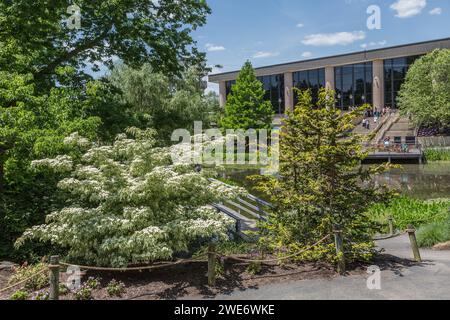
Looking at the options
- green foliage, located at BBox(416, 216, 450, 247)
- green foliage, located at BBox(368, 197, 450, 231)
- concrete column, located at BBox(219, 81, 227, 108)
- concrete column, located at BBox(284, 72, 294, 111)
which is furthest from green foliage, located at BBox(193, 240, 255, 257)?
concrete column, located at BBox(219, 81, 227, 108)

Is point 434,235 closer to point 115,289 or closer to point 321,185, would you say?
point 321,185

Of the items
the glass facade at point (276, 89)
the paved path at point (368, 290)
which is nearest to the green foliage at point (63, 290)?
the paved path at point (368, 290)

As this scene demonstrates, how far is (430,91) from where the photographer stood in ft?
116

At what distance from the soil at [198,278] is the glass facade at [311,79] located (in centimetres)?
4673

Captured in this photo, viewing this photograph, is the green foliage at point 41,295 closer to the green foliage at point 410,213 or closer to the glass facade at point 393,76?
the green foliage at point 410,213

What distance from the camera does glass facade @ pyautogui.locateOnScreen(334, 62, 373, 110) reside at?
49.6 meters

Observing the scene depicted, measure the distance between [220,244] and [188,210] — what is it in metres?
1.70

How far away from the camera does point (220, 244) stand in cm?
973

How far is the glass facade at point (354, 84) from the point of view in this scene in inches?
1953

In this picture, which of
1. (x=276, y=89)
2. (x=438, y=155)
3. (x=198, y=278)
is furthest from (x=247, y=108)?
(x=198, y=278)

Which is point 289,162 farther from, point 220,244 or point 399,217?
point 399,217

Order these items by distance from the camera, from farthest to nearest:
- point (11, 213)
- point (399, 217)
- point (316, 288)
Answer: point (399, 217) → point (11, 213) → point (316, 288)

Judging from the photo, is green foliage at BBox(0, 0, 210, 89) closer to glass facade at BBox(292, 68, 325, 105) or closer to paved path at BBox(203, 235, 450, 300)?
paved path at BBox(203, 235, 450, 300)
